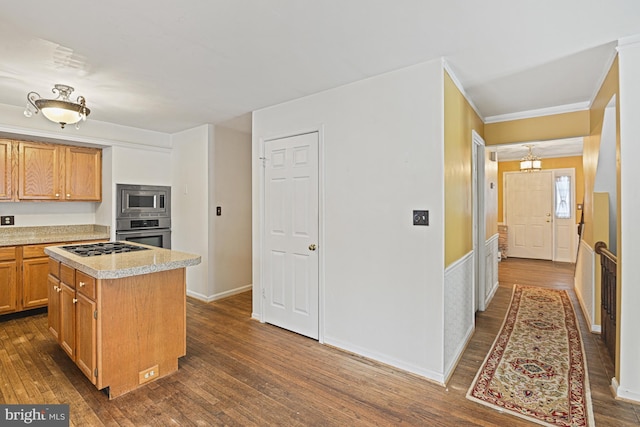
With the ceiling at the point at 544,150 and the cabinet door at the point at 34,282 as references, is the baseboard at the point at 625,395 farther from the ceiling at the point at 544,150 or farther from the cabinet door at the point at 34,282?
the cabinet door at the point at 34,282

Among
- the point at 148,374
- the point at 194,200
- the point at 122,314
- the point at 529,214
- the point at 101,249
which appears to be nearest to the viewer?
the point at 122,314

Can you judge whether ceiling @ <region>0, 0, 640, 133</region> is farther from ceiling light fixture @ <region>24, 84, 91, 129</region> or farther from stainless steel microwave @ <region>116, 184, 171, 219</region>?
stainless steel microwave @ <region>116, 184, 171, 219</region>

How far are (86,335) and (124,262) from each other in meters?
0.58

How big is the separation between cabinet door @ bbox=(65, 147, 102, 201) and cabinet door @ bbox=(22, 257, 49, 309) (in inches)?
36.0

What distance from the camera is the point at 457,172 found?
2.87 metres

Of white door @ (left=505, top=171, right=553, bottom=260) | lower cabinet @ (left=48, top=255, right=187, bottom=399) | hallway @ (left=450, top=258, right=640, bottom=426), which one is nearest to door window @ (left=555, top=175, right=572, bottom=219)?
white door @ (left=505, top=171, right=553, bottom=260)

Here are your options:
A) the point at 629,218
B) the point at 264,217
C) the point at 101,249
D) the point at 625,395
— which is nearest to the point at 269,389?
the point at 264,217

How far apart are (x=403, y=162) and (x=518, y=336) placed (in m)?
2.24

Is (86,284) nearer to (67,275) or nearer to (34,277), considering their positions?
(67,275)

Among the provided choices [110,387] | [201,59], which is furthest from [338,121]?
[110,387]

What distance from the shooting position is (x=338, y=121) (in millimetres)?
3023

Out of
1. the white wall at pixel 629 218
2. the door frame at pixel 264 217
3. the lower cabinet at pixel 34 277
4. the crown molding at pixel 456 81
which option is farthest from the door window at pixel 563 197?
the lower cabinet at pixel 34 277

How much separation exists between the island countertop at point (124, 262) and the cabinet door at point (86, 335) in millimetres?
254

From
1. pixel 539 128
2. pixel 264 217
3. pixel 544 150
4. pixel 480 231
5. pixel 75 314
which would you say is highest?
pixel 544 150
